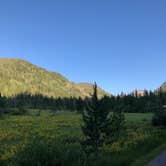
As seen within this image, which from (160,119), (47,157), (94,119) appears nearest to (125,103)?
(160,119)

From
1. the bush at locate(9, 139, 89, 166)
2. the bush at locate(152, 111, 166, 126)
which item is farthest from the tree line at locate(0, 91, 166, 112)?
the bush at locate(9, 139, 89, 166)

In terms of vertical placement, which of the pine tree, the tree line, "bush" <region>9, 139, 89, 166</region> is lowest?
"bush" <region>9, 139, 89, 166</region>

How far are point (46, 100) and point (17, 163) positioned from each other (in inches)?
6851

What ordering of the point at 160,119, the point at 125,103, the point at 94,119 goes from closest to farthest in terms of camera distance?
the point at 94,119 < the point at 160,119 < the point at 125,103

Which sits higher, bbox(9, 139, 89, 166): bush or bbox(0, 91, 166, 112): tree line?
bbox(0, 91, 166, 112): tree line

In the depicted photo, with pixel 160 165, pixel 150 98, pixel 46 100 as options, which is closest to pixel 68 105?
pixel 46 100

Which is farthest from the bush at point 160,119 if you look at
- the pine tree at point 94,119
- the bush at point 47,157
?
the bush at point 47,157

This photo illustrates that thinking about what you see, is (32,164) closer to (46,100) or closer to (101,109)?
(101,109)

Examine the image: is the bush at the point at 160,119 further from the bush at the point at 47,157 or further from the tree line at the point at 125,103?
the bush at the point at 47,157

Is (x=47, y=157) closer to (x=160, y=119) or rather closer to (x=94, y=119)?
(x=94, y=119)

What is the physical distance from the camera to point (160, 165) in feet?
64.8

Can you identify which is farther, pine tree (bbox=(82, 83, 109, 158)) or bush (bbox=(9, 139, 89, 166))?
pine tree (bbox=(82, 83, 109, 158))

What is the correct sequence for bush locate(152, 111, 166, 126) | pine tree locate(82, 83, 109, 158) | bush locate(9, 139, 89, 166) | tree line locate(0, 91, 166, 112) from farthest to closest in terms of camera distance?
tree line locate(0, 91, 166, 112), bush locate(152, 111, 166, 126), pine tree locate(82, 83, 109, 158), bush locate(9, 139, 89, 166)

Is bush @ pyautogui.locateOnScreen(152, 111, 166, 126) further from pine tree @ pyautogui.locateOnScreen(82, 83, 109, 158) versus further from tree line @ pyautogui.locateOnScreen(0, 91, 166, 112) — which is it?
pine tree @ pyautogui.locateOnScreen(82, 83, 109, 158)
